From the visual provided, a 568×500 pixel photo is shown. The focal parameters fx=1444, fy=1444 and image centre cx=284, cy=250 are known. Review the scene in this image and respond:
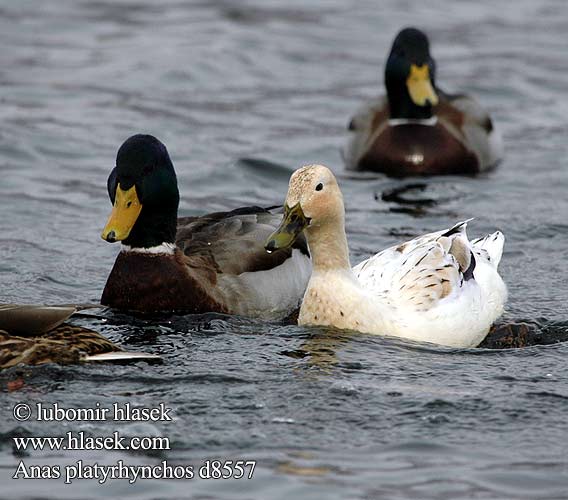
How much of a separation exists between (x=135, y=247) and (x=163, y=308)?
46 centimetres

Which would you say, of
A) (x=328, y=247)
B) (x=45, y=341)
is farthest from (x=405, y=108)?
(x=45, y=341)

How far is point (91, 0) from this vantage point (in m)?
20.9

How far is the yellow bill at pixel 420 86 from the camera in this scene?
14.5 meters

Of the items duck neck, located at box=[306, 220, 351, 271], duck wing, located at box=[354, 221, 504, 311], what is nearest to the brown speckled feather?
duck neck, located at box=[306, 220, 351, 271]

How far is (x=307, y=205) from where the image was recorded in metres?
8.58

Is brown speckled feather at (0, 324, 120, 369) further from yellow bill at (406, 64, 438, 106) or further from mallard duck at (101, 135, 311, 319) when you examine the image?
yellow bill at (406, 64, 438, 106)

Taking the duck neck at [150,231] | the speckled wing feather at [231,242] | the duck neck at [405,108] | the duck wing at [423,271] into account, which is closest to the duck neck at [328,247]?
the duck wing at [423,271]

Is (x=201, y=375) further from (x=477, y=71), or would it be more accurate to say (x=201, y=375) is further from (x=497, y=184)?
(x=477, y=71)

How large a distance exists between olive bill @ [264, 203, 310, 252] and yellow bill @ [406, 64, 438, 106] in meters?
6.13

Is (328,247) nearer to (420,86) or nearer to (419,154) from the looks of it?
(419,154)

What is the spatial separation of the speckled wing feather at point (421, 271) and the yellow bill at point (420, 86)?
492cm

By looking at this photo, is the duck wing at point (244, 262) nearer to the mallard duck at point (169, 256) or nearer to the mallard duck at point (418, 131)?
the mallard duck at point (169, 256)

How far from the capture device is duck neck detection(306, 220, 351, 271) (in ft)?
28.8

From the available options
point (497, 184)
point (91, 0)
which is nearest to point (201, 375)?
point (497, 184)
